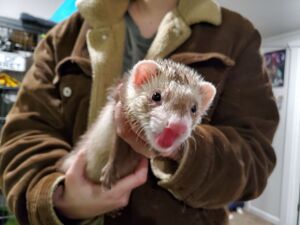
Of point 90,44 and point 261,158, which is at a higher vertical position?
point 90,44

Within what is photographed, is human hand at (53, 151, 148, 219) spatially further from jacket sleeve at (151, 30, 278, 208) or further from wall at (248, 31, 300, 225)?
wall at (248, 31, 300, 225)

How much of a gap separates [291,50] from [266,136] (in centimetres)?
299

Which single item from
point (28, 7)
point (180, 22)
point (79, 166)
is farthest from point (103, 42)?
point (28, 7)

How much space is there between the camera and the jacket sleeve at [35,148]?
67 cm

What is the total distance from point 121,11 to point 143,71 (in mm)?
345

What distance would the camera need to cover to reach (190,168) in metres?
0.60

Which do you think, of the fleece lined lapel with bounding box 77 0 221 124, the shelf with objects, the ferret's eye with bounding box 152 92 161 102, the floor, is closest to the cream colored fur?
the fleece lined lapel with bounding box 77 0 221 124

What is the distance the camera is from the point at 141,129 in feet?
1.73

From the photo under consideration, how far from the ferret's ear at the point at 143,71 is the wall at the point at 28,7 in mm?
2056

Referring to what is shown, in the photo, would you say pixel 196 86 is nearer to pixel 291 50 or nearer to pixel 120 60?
pixel 120 60

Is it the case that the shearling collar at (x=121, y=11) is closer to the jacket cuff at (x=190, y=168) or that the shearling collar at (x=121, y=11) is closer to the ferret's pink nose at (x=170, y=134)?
the jacket cuff at (x=190, y=168)

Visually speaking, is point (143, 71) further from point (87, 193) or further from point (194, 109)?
point (87, 193)

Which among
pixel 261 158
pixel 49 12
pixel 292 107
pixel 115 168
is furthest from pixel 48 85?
pixel 292 107

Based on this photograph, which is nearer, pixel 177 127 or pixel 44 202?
pixel 177 127
